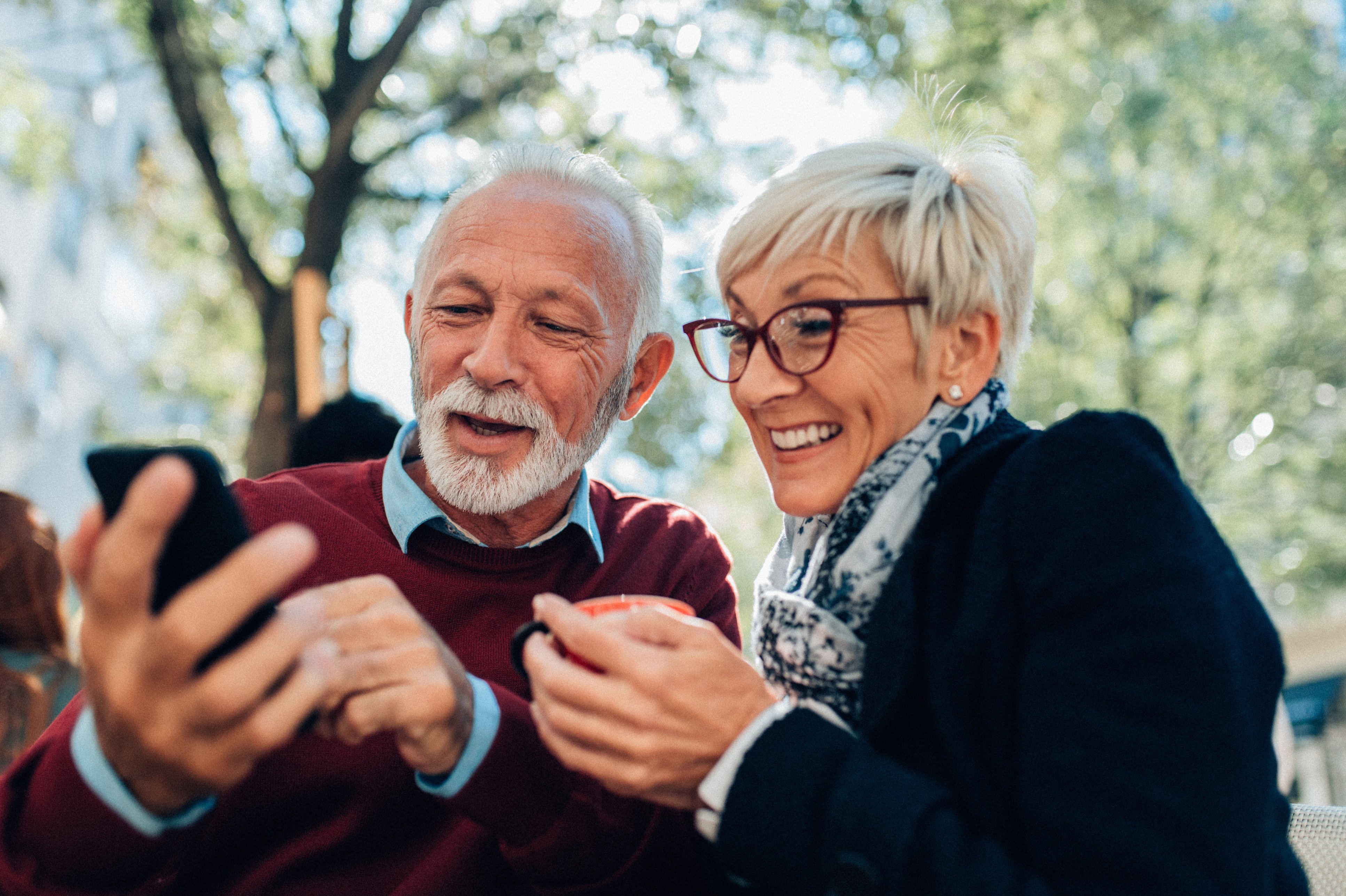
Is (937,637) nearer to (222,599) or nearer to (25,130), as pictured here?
(222,599)

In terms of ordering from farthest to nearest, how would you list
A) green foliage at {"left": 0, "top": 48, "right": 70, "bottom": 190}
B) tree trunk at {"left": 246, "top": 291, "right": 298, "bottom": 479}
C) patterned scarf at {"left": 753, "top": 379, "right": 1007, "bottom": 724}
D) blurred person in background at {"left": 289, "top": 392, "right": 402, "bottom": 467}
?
green foliage at {"left": 0, "top": 48, "right": 70, "bottom": 190}, tree trunk at {"left": 246, "top": 291, "right": 298, "bottom": 479}, blurred person in background at {"left": 289, "top": 392, "right": 402, "bottom": 467}, patterned scarf at {"left": 753, "top": 379, "right": 1007, "bottom": 724}

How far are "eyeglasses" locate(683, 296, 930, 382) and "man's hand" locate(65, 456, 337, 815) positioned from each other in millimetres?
1008

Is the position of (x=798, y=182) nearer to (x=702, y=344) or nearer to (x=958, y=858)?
(x=702, y=344)

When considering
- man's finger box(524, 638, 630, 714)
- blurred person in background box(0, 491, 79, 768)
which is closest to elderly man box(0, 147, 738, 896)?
man's finger box(524, 638, 630, 714)

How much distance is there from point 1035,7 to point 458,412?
338 inches

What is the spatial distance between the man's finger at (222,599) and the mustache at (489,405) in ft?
4.44

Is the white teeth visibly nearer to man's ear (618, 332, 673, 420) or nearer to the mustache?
the mustache

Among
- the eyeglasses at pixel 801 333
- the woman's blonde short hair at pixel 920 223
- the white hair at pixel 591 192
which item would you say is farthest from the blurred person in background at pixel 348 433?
the woman's blonde short hair at pixel 920 223

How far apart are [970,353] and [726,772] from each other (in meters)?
0.93

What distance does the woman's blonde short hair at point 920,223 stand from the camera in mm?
1731

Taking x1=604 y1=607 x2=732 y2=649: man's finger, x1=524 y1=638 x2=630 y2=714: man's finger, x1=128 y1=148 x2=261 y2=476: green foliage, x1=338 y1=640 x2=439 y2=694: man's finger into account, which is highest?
x1=128 y1=148 x2=261 y2=476: green foliage

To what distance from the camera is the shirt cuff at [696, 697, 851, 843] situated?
4.35 ft

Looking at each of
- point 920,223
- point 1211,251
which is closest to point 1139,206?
point 1211,251

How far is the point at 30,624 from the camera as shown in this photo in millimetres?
3494
